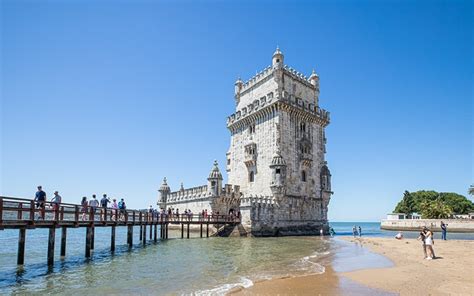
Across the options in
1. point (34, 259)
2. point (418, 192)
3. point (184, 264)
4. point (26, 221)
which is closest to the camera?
point (26, 221)

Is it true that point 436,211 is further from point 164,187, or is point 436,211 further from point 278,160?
point 164,187

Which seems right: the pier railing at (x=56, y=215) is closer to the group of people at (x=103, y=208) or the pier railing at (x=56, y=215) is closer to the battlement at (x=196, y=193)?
the group of people at (x=103, y=208)

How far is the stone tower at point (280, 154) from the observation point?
39156 millimetres

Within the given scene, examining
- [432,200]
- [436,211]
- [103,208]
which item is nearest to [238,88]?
[103,208]

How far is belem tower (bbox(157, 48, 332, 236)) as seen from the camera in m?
39.2

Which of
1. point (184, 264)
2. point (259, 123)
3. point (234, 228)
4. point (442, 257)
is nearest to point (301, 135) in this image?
point (259, 123)

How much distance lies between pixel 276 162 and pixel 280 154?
1.31 meters

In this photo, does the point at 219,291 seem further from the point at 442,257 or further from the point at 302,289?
the point at 442,257

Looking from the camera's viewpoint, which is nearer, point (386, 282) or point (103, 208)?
point (386, 282)

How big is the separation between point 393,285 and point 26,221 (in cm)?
1627

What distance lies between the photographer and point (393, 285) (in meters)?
12.1

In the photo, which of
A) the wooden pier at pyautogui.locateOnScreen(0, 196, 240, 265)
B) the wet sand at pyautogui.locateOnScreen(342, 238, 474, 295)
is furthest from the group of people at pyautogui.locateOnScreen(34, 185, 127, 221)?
the wet sand at pyautogui.locateOnScreen(342, 238, 474, 295)

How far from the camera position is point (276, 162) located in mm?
39406

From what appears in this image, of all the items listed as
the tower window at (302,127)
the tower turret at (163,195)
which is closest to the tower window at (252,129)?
the tower window at (302,127)
